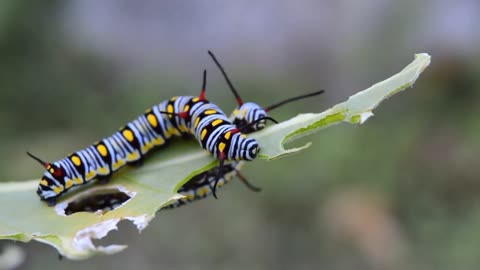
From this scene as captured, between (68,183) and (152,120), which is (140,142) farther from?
(68,183)

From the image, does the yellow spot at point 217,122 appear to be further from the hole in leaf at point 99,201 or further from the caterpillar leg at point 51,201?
the caterpillar leg at point 51,201

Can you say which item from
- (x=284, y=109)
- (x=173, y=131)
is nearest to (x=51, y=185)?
(x=173, y=131)

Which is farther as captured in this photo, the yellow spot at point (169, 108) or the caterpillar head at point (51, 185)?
the yellow spot at point (169, 108)

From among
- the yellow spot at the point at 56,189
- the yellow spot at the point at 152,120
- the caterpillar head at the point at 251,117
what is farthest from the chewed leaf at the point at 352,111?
the yellow spot at the point at 56,189

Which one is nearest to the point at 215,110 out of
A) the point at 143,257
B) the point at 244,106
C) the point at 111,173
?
the point at 244,106

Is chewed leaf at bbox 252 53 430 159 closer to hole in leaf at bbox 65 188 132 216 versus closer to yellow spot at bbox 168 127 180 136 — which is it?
yellow spot at bbox 168 127 180 136

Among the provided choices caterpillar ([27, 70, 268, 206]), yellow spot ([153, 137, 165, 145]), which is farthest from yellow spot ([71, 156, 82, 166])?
yellow spot ([153, 137, 165, 145])
